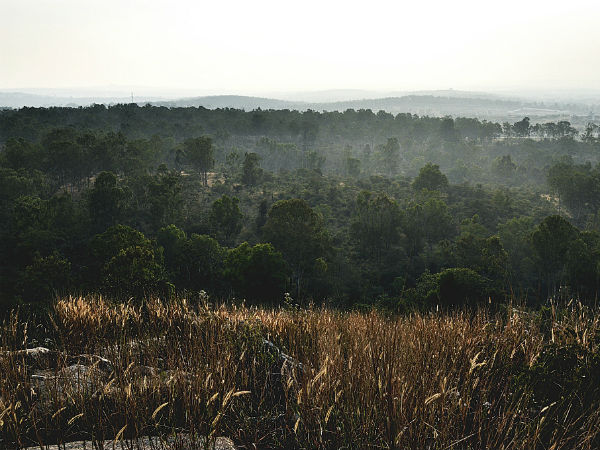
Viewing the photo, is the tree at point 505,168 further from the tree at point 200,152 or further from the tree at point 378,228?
the tree at point 200,152

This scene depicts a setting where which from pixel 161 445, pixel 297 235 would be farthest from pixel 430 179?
pixel 161 445

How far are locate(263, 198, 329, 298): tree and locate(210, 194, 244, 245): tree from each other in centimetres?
922

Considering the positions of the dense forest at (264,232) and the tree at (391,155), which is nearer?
the dense forest at (264,232)

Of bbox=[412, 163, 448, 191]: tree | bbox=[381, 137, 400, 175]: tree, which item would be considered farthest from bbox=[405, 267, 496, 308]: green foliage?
bbox=[381, 137, 400, 175]: tree

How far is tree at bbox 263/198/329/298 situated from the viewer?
5575cm

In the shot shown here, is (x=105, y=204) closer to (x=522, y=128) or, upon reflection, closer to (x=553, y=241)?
(x=553, y=241)

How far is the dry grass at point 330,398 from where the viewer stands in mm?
A: 4867

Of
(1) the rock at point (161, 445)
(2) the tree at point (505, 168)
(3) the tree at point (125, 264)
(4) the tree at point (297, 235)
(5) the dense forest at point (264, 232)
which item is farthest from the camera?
(2) the tree at point (505, 168)

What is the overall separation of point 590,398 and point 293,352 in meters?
4.58

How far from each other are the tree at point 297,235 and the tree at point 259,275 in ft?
32.9

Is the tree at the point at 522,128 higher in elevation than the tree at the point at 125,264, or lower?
higher

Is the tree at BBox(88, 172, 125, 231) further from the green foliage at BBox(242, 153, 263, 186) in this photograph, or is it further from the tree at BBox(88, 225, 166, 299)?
the green foliage at BBox(242, 153, 263, 186)

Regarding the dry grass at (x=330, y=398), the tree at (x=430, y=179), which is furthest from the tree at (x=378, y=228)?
the dry grass at (x=330, y=398)

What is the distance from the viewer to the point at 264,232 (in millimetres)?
58781
